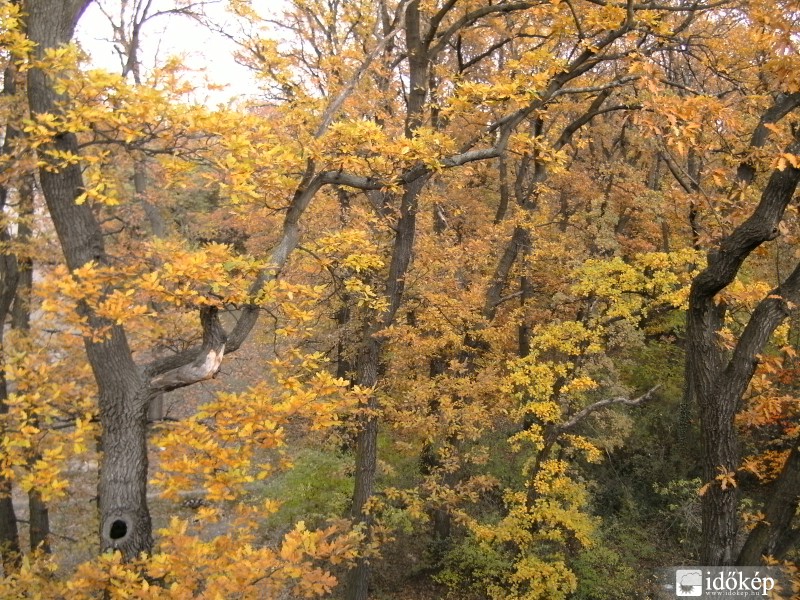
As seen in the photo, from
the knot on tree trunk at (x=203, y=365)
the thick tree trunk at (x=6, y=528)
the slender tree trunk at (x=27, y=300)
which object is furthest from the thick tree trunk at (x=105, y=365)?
the thick tree trunk at (x=6, y=528)

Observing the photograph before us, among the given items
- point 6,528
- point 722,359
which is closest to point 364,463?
point 722,359

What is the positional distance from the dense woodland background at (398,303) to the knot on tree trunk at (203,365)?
0.06ft

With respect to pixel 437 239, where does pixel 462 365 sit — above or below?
below

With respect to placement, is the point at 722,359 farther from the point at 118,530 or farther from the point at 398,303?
the point at 118,530

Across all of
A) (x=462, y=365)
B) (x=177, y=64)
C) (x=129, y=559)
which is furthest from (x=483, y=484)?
(x=177, y=64)

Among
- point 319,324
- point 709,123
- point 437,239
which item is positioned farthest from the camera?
point 319,324

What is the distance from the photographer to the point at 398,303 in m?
8.09

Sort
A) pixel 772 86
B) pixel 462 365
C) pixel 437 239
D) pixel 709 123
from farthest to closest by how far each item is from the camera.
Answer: pixel 437 239 → pixel 462 365 → pixel 772 86 → pixel 709 123

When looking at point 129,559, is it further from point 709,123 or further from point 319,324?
point 319,324

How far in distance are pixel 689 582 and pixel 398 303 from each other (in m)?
4.85

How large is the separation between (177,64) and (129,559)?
3.99 metres

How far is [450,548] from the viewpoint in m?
11.1

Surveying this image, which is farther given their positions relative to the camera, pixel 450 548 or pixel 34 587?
pixel 450 548

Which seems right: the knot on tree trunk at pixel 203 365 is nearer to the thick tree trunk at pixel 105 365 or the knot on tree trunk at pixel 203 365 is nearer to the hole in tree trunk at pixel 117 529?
the thick tree trunk at pixel 105 365
